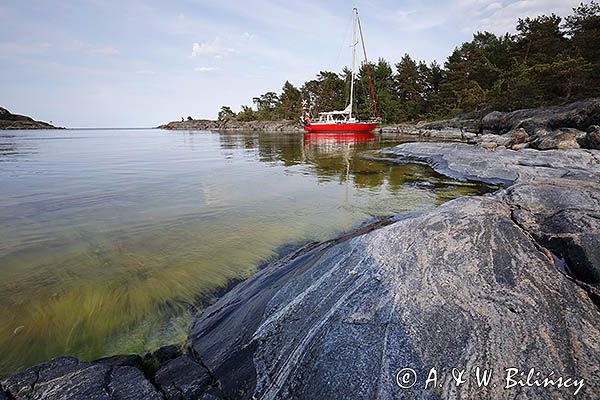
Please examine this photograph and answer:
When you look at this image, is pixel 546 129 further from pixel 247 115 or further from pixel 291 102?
pixel 247 115

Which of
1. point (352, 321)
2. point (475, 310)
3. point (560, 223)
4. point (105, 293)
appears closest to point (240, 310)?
point (352, 321)

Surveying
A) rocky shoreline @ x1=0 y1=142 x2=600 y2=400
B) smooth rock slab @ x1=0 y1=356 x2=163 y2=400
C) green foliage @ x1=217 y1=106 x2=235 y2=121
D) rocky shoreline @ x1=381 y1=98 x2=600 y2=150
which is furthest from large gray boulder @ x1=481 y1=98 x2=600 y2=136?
green foliage @ x1=217 y1=106 x2=235 y2=121

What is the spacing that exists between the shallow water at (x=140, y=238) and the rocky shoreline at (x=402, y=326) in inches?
30.4

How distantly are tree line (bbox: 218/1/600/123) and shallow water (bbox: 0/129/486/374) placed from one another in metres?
26.3

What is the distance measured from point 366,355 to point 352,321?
305mm

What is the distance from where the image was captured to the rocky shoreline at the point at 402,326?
5.94ft

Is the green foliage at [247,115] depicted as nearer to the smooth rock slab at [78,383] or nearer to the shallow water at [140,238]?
the shallow water at [140,238]

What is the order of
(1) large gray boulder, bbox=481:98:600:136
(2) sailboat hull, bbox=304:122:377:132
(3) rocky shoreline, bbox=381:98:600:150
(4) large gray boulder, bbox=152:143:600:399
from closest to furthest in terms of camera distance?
(4) large gray boulder, bbox=152:143:600:399 < (3) rocky shoreline, bbox=381:98:600:150 < (1) large gray boulder, bbox=481:98:600:136 < (2) sailboat hull, bbox=304:122:377:132

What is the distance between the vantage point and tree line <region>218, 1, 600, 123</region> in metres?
24.6

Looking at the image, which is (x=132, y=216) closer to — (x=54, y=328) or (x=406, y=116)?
(x=54, y=328)

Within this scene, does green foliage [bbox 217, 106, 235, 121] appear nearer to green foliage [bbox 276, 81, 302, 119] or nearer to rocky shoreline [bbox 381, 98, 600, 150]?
green foliage [bbox 276, 81, 302, 119]

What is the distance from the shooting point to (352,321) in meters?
2.23

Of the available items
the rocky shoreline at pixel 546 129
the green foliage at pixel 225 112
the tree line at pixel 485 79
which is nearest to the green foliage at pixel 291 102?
the tree line at pixel 485 79

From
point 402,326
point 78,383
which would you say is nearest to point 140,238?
point 78,383
